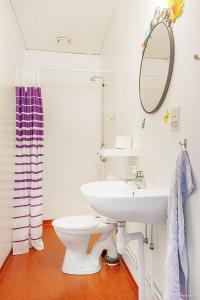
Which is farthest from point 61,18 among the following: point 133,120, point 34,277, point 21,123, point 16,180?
point 34,277

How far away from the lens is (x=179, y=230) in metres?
1.10

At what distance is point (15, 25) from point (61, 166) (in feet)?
6.03

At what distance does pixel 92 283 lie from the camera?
2.00 m

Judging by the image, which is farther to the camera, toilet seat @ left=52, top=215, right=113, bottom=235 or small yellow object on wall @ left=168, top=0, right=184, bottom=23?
toilet seat @ left=52, top=215, right=113, bottom=235

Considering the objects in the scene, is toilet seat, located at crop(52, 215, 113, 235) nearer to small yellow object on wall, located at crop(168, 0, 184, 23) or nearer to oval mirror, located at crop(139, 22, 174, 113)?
oval mirror, located at crop(139, 22, 174, 113)

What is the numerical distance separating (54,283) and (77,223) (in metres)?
0.50

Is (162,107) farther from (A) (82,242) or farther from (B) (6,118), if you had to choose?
(B) (6,118)

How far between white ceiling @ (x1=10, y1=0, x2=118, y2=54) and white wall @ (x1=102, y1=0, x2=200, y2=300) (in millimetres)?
204

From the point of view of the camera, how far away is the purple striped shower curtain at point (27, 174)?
8.36ft

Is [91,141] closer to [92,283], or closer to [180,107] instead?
[92,283]

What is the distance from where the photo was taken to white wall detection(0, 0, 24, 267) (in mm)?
2107

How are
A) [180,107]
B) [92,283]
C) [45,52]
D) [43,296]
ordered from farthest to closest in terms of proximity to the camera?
1. [45,52]
2. [92,283]
3. [43,296]
4. [180,107]

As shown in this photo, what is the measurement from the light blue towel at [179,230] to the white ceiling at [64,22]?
2.04 meters

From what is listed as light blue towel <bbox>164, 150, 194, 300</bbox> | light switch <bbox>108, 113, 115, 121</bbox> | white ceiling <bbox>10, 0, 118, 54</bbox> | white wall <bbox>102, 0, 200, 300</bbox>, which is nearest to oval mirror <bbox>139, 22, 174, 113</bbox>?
white wall <bbox>102, 0, 200, 300</bbox>
